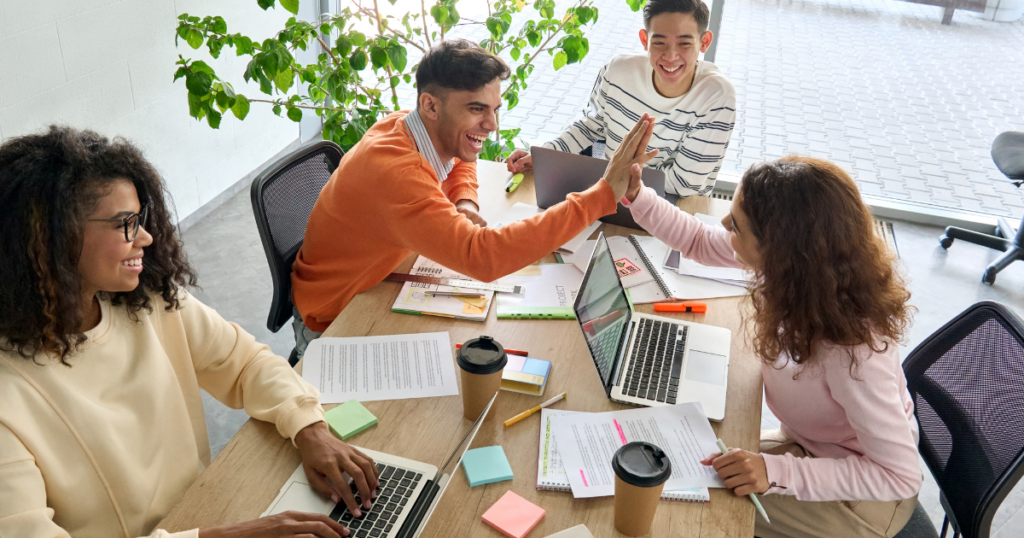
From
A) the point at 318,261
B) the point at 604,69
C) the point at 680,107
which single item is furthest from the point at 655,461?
the point at 604,69

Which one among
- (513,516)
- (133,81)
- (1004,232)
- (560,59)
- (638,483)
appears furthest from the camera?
(1004,232)

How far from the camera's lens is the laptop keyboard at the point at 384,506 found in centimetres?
114

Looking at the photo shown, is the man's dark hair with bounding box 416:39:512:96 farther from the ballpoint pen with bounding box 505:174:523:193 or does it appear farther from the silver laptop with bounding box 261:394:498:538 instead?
the silver laptop with bounding box 261:394:498:538

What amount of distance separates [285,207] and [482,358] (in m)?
0.95

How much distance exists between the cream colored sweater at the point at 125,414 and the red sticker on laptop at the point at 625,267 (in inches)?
34.2

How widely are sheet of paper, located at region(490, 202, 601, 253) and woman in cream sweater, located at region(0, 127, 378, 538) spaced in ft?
2.81

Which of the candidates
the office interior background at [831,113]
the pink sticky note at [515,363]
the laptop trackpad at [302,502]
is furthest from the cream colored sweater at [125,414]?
the office interior background at [831,113]

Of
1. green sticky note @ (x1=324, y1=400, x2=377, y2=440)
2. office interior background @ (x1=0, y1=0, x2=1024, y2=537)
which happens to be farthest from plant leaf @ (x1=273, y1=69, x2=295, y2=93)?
green sticky note @ (x1=324, y1=400, x2=377, y2=440)

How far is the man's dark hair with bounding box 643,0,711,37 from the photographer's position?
91.0 inches

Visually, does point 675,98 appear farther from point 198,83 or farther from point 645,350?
point 198,83

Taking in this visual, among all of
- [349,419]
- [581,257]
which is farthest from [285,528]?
[581,257]

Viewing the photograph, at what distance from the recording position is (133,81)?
3.13 meters

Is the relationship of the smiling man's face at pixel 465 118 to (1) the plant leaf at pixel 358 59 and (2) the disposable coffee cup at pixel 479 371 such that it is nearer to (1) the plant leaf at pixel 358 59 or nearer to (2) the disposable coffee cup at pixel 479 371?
(2) the disposable coffee cup at pixel 479 371

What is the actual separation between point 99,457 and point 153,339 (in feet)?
0.69
